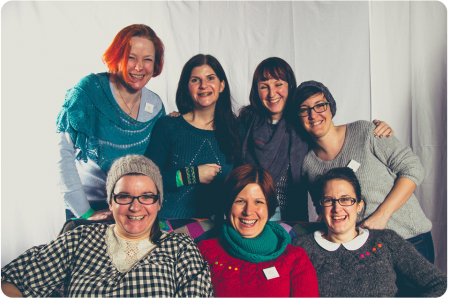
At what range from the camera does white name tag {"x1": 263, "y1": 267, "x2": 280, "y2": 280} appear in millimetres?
1534

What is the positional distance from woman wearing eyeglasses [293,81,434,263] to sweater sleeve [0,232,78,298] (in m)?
1.42

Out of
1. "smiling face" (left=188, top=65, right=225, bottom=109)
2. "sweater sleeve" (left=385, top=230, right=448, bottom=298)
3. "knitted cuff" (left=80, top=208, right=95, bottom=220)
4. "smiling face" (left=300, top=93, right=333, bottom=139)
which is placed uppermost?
"smiling face" (left=188, top=65, right=225, bottom=109)

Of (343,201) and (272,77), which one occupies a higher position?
(272,77)

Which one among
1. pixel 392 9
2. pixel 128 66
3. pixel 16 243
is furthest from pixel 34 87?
pixel 392 9

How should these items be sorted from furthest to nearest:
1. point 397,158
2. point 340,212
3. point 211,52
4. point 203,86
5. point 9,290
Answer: point 211,52, point 203,86, point 397,158, point 340,212, point 9,290

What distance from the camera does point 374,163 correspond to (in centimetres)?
199

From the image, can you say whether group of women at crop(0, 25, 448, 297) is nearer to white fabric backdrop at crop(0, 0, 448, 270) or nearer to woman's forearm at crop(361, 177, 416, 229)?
woman's forearm at crop(361, 177, 416, 229)

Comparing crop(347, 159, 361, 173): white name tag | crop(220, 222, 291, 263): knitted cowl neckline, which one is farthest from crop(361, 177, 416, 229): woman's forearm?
crop(220, 222, 291, 263): knitted cowl neckline

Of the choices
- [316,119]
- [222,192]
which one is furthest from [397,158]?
[222,192]

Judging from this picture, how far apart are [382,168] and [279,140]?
656mm

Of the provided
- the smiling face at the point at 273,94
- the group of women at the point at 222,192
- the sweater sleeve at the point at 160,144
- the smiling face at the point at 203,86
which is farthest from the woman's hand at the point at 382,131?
the sweater sleeve at the point at 160,144

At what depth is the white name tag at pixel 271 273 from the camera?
5.03 ft

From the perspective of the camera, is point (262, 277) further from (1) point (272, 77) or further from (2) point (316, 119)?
(1) point (272, 77)

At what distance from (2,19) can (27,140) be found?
0.93 metres
